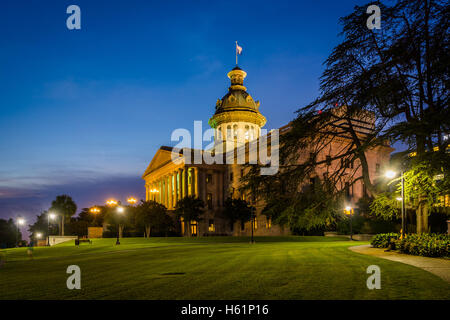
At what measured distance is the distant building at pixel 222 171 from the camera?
58.1 m

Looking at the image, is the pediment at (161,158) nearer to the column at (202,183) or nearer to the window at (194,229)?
the column at (202,183)

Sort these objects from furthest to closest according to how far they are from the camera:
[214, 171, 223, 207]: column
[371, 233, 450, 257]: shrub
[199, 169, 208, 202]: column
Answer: [214, 171, 223, 207]: column, [199, 169, 208, 202]: column, [371, 233, 450, 257]: shrub

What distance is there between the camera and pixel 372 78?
15.7 meters

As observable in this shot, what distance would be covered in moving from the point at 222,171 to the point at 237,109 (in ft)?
71.4

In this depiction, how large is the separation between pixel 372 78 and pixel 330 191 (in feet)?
17.4

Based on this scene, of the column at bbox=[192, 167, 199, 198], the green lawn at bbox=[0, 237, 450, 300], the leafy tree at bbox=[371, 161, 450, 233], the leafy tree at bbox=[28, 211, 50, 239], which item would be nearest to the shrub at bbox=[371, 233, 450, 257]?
the leafy tree at bbox=[371, 161, 450, 233]

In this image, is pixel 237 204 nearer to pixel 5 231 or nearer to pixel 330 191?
pixel 330 191

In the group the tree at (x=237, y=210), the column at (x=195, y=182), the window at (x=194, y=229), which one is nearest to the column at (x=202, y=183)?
the column at (x=195, y=182)

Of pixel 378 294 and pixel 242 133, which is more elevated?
pixel 242 133

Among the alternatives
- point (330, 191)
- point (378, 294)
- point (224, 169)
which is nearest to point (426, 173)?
point (330, 191)

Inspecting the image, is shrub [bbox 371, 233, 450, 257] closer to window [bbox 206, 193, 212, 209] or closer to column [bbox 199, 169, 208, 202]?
column [bbox 199, 169, 208, 202]

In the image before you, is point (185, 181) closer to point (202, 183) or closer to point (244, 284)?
point (202, 183)

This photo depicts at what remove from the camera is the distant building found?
190 feet
